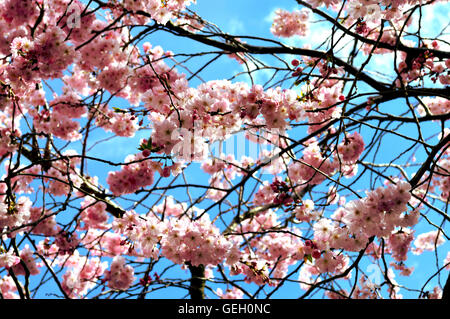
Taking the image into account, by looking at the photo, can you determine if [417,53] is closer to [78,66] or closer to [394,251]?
[394,251]

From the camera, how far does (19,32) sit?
306 cm

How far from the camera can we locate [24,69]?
8.63 feet

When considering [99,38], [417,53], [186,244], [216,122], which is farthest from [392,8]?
[99,38]

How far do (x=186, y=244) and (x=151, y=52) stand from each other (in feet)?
7.16

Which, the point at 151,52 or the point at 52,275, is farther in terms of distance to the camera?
the point at 151,52

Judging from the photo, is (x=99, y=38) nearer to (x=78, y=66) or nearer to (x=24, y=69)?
(x=78, y=66)

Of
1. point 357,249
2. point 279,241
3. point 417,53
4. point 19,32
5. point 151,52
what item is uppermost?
point 151,52

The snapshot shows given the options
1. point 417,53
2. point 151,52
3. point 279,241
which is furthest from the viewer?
point 279,241

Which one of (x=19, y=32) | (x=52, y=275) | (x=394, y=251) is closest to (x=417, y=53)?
(x=394, y=251)

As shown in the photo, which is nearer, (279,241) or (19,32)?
(19,32)
